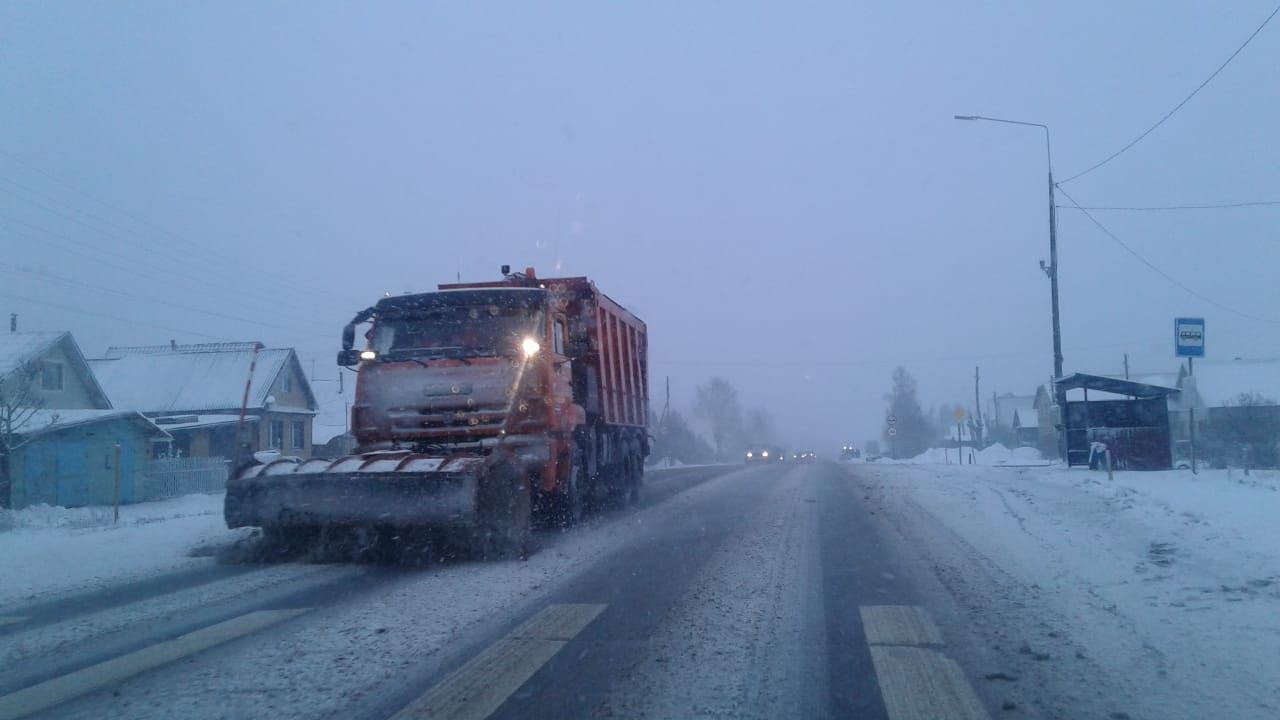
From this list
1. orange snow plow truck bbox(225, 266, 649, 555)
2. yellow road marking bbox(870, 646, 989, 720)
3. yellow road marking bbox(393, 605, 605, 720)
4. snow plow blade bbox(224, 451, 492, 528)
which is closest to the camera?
yellow road marking bbox(870, 646, 989, 720)

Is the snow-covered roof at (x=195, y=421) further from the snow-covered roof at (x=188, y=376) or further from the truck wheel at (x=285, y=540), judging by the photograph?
the truck wheel at (x=285, y=540)

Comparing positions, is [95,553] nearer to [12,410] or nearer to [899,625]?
[899,625]

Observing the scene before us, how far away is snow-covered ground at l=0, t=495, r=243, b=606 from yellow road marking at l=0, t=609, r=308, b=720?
9.33ft

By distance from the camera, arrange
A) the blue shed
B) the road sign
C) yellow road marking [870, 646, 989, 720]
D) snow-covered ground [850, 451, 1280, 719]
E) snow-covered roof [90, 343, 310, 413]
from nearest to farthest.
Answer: yellow road marking [870, 646, 989, 720] < snow-covered ground [850, 451, 1280, 719] < the road sign < the blue shed < snow-covered roof [90, 343, 310, 413]

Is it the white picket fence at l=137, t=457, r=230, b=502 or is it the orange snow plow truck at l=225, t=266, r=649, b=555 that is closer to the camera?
the orange snow plow truck at l=225, t=266, r=649, b=555

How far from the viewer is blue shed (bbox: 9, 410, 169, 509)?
28.0 metres

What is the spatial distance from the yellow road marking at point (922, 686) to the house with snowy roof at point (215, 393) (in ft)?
123

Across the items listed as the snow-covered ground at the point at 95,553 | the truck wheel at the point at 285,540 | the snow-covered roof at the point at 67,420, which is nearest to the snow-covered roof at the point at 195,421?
the snow-covered roof at the point at 67,420

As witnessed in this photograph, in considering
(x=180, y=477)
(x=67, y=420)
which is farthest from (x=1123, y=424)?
(x=67, y=420)

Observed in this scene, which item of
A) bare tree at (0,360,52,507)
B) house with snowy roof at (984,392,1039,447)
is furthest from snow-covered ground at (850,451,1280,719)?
house with snowy roof at (984,392,1039,447)

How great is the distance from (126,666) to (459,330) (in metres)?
6.82

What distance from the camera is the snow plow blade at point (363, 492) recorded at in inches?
409

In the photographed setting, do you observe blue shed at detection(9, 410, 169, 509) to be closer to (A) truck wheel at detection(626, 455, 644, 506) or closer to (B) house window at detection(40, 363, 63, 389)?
(B) house window at detection(40, 363, 63, 389)

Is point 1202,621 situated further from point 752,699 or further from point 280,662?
point 280,662
